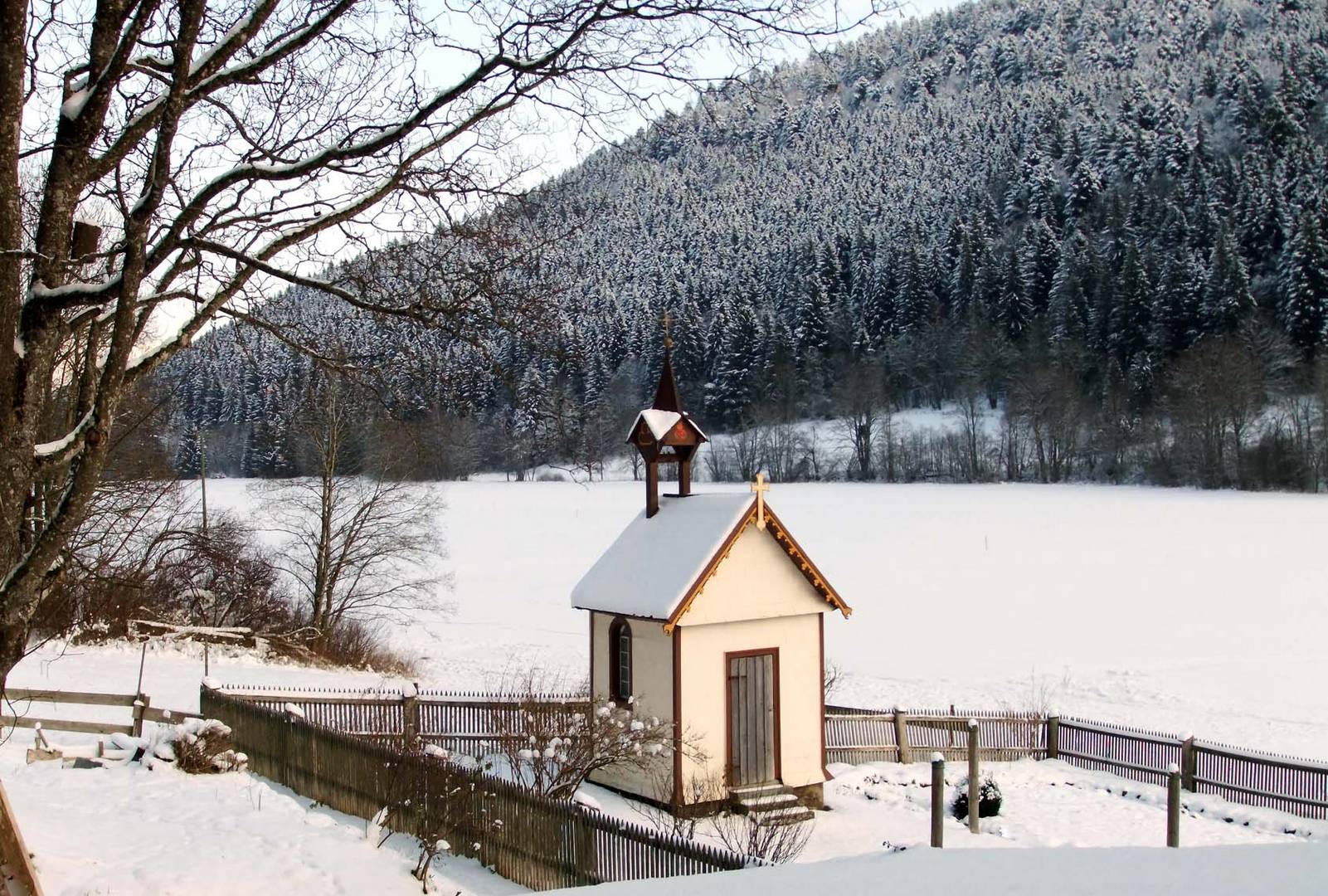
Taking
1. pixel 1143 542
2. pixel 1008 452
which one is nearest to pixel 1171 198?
pixel 1008 452

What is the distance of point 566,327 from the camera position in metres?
7.11

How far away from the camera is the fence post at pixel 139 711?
1731 cm

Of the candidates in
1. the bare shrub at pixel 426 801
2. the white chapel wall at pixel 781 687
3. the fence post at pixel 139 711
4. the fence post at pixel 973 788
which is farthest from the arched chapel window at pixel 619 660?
the fence post at pixel 139 711

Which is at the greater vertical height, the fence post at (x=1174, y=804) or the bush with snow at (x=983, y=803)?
the fence post at (x=1174, y=804)

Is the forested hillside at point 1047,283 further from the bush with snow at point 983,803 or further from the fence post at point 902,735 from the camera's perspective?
the bush with snow at point 983,803

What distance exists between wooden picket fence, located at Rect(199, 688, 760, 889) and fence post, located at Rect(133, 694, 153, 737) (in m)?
2.23

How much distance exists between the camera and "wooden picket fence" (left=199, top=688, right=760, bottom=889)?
36.4 ft

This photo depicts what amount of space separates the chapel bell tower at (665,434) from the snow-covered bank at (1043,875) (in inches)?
529

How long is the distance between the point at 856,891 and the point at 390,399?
14.5ft

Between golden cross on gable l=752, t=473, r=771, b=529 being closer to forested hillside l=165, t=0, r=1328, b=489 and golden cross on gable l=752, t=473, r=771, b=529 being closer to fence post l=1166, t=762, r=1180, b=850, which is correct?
fence post l=1166, t=762, r=1180, b=850

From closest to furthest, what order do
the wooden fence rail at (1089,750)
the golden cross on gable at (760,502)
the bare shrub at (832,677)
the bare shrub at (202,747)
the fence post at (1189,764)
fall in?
the bare shrub at (202,747)
the golden cross on gable at (760,502)
the wooden fence rail at (1089,750)
the fence post at (1189,764)
the bare shrub at (832,677)

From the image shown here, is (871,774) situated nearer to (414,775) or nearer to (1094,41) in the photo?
(414,775)

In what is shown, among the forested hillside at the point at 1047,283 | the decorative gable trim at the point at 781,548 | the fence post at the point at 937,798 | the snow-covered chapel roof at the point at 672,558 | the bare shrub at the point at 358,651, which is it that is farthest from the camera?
the forested hillside at the point at 1047,283

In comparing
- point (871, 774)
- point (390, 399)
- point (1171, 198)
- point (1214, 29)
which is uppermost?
point (1214, 29)
